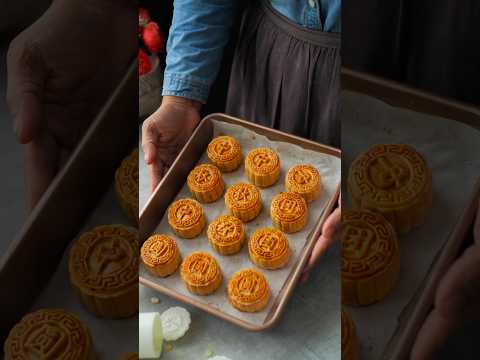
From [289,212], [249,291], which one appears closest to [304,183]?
[289,212]

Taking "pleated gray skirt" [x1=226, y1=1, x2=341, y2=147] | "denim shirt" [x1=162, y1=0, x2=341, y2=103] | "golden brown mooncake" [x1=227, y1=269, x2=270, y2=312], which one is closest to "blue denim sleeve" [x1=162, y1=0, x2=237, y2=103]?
"denim shirt" [x1=162, y1=0, x2=341, y2=103]

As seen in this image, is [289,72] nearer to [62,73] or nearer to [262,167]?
[262,167]

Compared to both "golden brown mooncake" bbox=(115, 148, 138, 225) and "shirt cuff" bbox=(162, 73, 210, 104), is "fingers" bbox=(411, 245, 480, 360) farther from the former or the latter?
"shirt cuff" bbox=(162, 73, 210, 104)

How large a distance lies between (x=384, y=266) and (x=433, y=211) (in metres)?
0.03

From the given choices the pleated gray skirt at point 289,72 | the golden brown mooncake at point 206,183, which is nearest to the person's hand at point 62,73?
the pleated gray skirt at point 289,72

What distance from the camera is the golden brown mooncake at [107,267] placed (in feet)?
0.60

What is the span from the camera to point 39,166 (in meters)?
0.18

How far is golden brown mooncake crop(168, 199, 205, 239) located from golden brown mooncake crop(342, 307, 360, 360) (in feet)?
3.21

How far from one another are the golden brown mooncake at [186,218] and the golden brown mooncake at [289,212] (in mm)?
172

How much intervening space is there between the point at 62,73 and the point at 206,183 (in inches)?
40.6

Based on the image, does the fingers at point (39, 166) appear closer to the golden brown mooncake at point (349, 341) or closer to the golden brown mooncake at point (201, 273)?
the golden brown mooncake at point (349, 341)

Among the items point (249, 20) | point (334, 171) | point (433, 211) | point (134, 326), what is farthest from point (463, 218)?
point (334, 171)

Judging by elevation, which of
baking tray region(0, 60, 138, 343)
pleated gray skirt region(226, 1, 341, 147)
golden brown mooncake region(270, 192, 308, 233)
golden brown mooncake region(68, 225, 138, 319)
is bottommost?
golden brown mooncake region(270, 192, 308, 233)

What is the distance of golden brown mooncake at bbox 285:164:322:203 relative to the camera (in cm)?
125
